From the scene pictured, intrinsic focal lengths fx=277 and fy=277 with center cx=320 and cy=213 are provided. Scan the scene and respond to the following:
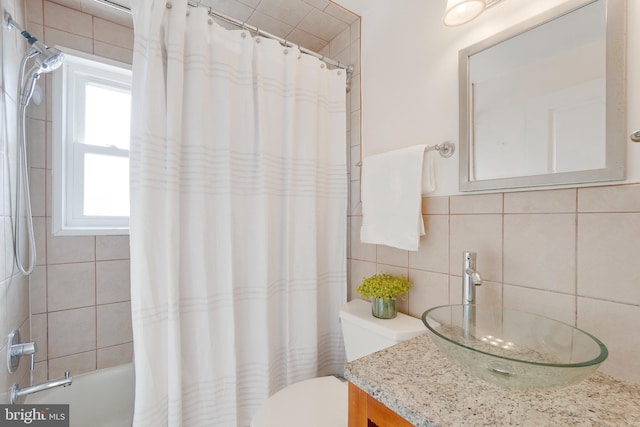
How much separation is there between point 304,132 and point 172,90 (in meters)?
0.63

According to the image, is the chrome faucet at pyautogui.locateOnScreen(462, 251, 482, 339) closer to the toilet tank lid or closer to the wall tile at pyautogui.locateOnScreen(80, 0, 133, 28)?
the toilet tank lid

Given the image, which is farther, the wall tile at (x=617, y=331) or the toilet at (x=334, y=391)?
the toilet at (x=334, y=391)

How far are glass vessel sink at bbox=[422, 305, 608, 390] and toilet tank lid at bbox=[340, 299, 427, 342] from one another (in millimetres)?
165

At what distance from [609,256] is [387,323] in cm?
77

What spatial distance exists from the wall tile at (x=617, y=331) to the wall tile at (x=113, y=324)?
81.1 inches

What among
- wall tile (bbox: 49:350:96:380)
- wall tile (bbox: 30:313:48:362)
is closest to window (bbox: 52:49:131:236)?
wall tile (bbox: 30:313:48:362)

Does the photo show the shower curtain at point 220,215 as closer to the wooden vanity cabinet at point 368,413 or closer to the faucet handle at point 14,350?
the faucet handle at point 14,350

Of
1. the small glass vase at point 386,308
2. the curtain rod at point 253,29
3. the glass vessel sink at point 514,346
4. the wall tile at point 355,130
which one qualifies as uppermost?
the curtain rod at point 253,29

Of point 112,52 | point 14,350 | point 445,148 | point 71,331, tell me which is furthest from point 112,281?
point 445,148

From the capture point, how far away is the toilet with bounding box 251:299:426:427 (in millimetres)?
1054

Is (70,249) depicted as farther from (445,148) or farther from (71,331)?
(445,148)

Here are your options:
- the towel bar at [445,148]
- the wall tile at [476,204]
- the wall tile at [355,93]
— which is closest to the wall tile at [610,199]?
the wall tile at [476,204]

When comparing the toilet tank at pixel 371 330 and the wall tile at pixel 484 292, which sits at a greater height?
the wall tile at pixel 484 292

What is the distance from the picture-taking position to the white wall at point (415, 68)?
1104mm
